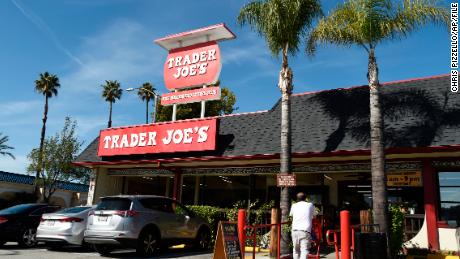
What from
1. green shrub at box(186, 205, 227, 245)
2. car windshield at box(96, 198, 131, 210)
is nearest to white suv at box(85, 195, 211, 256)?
car windshield at box(96, 198, 131, 210)

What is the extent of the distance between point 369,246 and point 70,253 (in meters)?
8.59

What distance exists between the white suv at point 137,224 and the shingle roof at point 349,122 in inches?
162

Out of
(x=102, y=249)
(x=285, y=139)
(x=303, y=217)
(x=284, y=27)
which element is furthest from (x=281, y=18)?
(x=102, y=249)

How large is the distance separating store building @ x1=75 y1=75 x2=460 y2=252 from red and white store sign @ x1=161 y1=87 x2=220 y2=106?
1225 mm

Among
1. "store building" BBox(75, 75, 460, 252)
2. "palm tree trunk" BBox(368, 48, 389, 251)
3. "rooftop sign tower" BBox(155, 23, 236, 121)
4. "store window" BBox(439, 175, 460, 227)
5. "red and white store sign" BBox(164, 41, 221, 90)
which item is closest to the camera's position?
"palm tree trunk" BBox(368, 48, 389, 251)

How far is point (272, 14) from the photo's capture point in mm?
13047

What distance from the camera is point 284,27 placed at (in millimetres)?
13141

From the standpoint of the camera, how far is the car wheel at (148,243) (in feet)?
36.6

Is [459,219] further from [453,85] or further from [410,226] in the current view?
[453,85]

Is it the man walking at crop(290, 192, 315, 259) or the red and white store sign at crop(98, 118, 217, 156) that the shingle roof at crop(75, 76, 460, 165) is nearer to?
the red and white store sign at crop(98, 118, 217, 156)

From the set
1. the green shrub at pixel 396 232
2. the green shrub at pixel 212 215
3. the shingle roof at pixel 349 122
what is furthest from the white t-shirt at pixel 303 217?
the green shrub at pixel 212 215

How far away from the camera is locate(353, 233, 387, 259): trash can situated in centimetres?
870

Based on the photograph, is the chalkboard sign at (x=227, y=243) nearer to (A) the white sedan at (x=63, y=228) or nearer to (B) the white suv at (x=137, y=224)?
(B) the white suv at (x=137, y=224)

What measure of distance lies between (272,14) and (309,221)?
22.9ft
